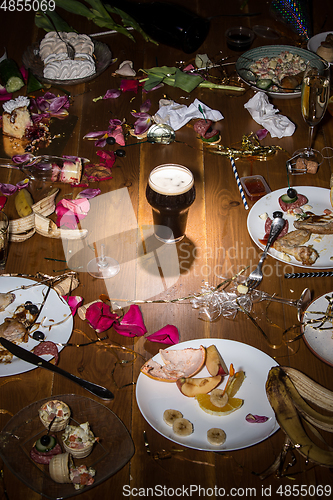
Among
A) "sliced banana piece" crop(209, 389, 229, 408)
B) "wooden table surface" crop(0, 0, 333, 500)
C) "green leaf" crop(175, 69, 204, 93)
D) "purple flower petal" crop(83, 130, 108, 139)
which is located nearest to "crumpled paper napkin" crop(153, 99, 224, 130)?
"wooden table surface" crop(0, 0, 333, 500)

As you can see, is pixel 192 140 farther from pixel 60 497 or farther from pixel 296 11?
pixel 60 497

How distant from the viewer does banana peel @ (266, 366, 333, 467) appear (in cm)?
92

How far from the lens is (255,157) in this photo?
168 cm

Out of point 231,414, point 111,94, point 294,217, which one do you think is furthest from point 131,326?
point 111,94

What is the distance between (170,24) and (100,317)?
5.46 ft

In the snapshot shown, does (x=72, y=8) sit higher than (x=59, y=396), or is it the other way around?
(x=72, y=8)

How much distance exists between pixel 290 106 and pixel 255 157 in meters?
0.44

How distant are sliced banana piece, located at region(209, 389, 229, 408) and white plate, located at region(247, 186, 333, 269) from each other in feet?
1.65

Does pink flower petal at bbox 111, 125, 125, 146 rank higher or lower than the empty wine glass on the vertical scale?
higher

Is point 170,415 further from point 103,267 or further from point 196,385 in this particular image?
point 103,267

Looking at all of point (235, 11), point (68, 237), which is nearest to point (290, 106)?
point (235, 11)

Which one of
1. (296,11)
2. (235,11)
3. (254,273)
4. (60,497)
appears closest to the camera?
(60,497)

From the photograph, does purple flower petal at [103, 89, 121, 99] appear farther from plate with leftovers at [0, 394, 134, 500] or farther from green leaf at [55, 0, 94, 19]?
plate with leftovers at [0, 394, 134, 500]

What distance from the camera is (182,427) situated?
37.1 inches
